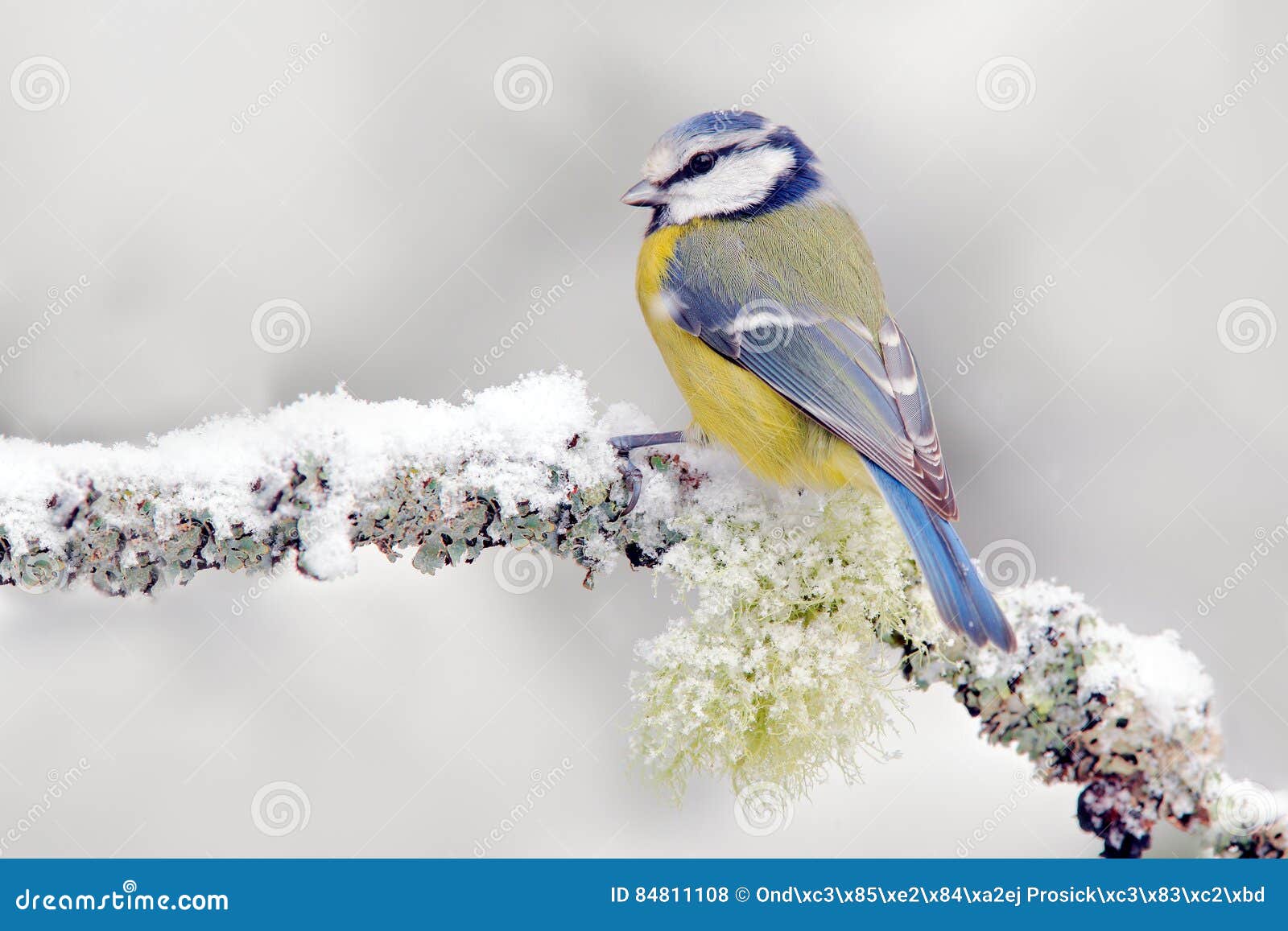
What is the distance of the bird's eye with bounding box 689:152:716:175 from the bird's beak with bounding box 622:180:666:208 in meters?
0.07

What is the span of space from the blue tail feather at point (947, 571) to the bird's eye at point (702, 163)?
66 centimetres

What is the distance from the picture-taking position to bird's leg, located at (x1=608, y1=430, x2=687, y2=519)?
1406mm

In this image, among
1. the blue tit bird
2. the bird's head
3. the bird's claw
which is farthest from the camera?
the bird's head

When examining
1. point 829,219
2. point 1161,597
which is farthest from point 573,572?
point 1161,597

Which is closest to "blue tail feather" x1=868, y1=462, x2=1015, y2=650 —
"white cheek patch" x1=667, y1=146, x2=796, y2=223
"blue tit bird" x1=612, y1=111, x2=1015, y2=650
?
"blue tit bird" x1=612, y1=111, x2=1015, y2=650

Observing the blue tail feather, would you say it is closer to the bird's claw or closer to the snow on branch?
the snow on branch

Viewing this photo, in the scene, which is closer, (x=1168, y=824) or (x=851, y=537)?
(x=1168, y=824)

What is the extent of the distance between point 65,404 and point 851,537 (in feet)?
6.02

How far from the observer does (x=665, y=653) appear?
1368 mm

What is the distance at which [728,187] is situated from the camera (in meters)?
1.86

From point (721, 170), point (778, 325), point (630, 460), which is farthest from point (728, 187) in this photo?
point (630, 460)

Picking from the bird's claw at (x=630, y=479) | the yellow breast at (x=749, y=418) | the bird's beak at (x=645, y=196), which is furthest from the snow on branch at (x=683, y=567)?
the bird's beak at (x=645, y=196)

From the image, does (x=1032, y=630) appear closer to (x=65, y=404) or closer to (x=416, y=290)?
(x=416, y=290)

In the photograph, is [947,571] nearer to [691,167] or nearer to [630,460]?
[630,460]
